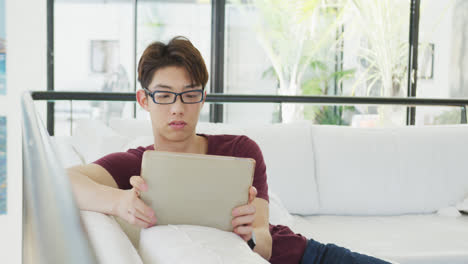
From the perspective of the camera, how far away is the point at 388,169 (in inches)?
94.9

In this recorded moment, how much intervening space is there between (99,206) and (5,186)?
12.2ft

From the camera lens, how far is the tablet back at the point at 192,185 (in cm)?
91

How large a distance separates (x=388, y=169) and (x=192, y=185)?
1.70 meters

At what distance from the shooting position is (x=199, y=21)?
5.46 metres

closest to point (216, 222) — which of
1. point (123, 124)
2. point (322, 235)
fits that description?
point (322, 235)

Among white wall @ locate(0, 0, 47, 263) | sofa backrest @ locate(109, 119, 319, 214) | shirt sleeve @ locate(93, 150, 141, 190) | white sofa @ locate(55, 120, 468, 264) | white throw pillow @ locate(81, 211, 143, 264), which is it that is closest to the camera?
white throw pillow @ locate(81, 211, 143, 264)

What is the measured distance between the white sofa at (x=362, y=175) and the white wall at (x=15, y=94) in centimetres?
238

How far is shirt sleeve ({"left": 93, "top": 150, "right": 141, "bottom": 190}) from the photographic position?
1215mm

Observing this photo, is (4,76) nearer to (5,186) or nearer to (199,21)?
(5,186)

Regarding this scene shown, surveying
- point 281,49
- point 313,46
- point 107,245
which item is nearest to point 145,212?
point 107,245

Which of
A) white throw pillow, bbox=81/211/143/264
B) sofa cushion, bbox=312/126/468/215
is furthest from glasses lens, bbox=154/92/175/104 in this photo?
sofa cushion, bbox=312/126/468/215

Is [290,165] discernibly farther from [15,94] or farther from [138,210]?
[15,94]

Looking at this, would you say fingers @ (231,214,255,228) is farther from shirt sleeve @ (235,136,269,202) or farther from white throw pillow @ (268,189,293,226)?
white throw pillow @ (268,189,293,226)

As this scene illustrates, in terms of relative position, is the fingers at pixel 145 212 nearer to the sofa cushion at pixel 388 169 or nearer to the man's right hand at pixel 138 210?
the man's right hand at pixel 138 210
